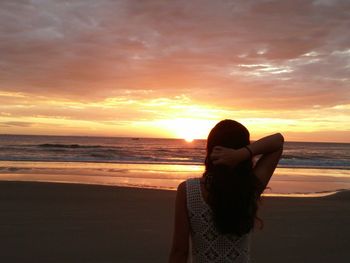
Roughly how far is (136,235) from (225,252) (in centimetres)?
564

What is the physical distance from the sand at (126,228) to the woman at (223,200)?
4334 millimetres

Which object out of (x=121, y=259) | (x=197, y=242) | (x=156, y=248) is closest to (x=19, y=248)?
(x=121, y=259)

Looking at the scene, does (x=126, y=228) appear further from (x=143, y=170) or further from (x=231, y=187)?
(x=143, y=170)

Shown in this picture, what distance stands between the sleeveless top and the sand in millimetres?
4320

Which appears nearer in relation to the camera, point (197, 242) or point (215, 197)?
point (215, 197)

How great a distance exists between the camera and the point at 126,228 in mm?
7754

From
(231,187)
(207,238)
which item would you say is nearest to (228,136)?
(231,187)

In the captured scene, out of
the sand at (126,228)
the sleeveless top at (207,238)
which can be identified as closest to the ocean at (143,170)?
the sand at (126,228)

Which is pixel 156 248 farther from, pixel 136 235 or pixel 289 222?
pixel 289 222

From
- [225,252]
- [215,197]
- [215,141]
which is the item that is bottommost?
[225,252]

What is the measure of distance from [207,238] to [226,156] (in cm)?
41

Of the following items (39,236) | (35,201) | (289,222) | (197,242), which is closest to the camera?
(197,242)

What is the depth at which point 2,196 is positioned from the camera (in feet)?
37.5

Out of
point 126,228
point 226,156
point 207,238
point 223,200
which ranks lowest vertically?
point 126,228
